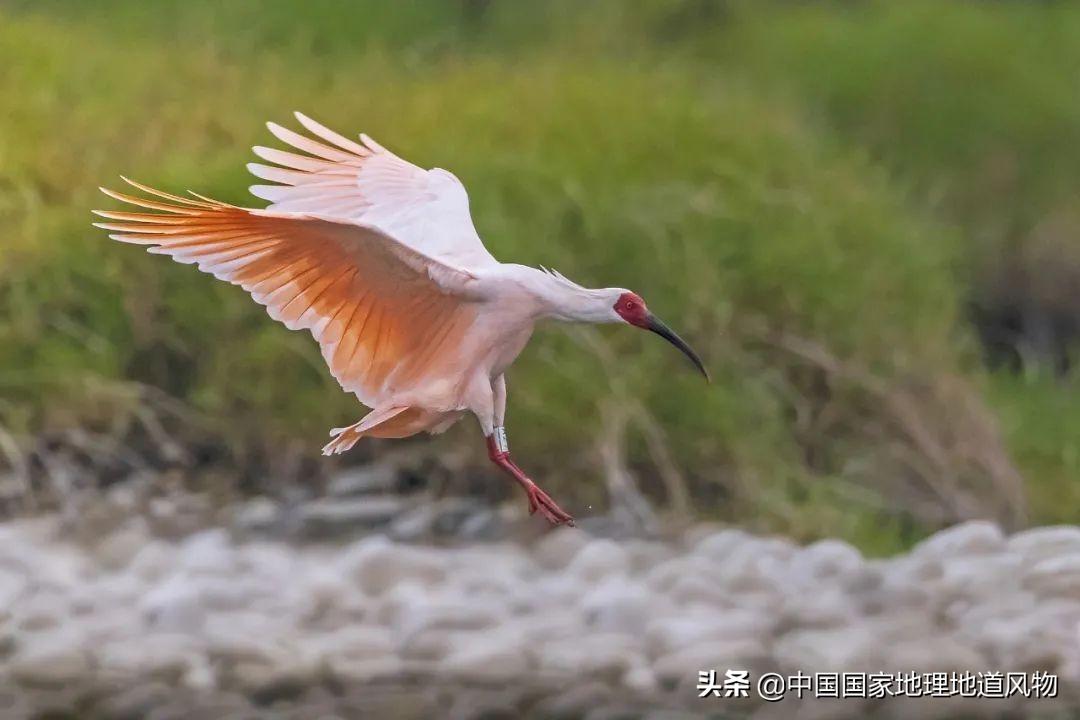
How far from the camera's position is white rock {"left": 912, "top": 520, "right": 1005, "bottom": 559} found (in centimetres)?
507

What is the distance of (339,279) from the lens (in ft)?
8.19

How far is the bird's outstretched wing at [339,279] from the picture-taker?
2.41 meters

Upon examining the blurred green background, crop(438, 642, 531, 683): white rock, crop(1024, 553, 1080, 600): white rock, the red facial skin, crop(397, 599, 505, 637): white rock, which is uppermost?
the blurred green background

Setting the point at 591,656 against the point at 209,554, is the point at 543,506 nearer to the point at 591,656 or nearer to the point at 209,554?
the point at 591,656

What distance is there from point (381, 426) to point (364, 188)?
0.51m

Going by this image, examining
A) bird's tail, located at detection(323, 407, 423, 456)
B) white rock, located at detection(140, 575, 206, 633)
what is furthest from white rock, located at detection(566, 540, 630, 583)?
bird's tail, located at detection(323, 407, 423, 456)

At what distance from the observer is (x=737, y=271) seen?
5359 mm

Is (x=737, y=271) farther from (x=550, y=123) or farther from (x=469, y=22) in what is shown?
(x=469, y=22)

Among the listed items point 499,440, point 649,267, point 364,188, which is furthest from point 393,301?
point 649,267

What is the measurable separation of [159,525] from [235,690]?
772mm

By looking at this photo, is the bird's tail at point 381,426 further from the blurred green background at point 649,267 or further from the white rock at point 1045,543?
the white rock at point 1045,543

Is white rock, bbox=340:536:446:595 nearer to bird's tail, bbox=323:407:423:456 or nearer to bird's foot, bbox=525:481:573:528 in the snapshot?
bird's tail, bbox=323:407:423:456

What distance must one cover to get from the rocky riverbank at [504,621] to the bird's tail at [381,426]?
6.54ft

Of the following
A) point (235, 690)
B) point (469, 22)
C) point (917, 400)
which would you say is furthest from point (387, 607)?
point (469, 22)
